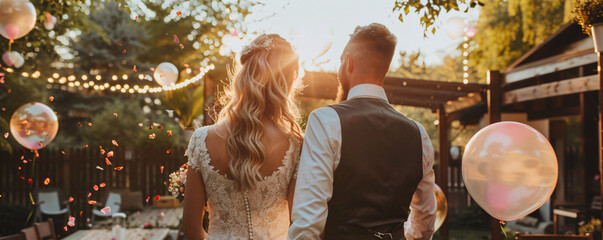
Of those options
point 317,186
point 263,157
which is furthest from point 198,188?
point 317,186

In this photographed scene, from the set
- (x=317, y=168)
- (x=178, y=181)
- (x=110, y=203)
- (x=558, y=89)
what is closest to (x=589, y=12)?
(x=558, y=89)

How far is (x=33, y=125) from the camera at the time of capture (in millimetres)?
5570

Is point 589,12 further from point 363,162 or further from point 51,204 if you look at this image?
point 51,204


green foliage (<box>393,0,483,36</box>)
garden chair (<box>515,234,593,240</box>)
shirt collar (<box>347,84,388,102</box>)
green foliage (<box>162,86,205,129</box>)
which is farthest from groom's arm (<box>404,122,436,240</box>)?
green foliage (<box>162,86,205,129</box>)

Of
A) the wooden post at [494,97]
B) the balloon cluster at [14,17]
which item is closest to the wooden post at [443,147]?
the wooden post at [494,97]

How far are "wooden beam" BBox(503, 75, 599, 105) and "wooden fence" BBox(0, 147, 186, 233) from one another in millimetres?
7174

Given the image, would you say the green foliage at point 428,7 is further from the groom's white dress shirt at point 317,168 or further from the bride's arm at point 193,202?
the bride's arm at point 193,202

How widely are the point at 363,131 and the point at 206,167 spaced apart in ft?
2.50

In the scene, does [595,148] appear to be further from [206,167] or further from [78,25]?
[78,25]

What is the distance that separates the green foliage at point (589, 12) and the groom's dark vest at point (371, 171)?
3935mm

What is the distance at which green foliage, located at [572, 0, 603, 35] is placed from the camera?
499 cm

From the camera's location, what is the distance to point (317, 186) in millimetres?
1747

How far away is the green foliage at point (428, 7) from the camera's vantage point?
381 centimetres

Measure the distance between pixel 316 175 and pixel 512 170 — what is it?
1.63m
